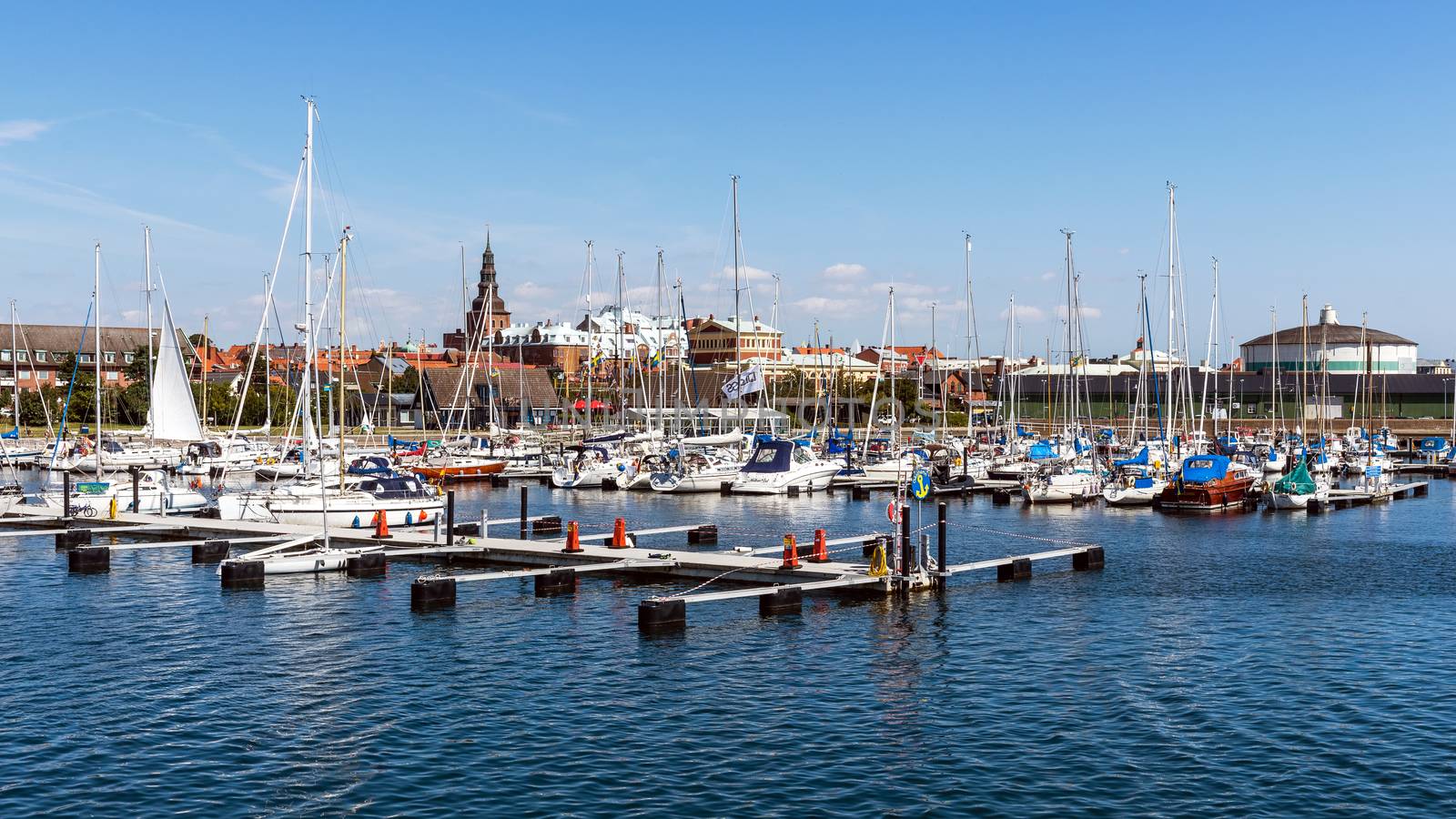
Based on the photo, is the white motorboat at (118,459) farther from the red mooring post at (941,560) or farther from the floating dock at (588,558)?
the red mooring post at (941,560)

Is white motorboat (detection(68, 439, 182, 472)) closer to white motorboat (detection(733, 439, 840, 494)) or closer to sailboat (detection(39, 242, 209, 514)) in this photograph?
sailboat (detection(39, 242, 209, 514))

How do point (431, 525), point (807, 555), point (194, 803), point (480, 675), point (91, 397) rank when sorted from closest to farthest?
1. point (194, 803)
2. point (480, 675)
3. point (807, 555)
4. point (431, 525)
5. point (91, 397)

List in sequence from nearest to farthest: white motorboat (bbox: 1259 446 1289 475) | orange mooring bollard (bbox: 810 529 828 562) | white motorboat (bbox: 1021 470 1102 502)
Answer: orange mooring bollard (bbox: 810 529 828 562) → white motorboat (bbox: 1021 470 1102 502) → white motorboat (bbox: 1259 446 1289 475)

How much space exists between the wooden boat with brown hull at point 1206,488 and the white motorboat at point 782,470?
20.7 meters

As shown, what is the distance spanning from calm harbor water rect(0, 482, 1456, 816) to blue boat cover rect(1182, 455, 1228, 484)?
27.1m

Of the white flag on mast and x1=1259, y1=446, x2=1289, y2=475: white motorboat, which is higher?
the white flag on mast

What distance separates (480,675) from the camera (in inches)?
1307

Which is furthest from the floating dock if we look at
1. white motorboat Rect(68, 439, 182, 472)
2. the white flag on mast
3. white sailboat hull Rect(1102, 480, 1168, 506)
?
the white flag on mast

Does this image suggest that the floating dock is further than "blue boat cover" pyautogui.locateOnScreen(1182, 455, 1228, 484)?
No

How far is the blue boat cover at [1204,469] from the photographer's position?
3034 inches

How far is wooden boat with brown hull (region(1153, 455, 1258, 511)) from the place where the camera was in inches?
2953

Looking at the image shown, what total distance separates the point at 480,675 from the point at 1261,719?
17.5 m

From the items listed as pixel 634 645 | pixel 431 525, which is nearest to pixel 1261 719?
pixel 634 645

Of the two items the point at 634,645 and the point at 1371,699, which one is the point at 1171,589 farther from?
the point at 634,645
